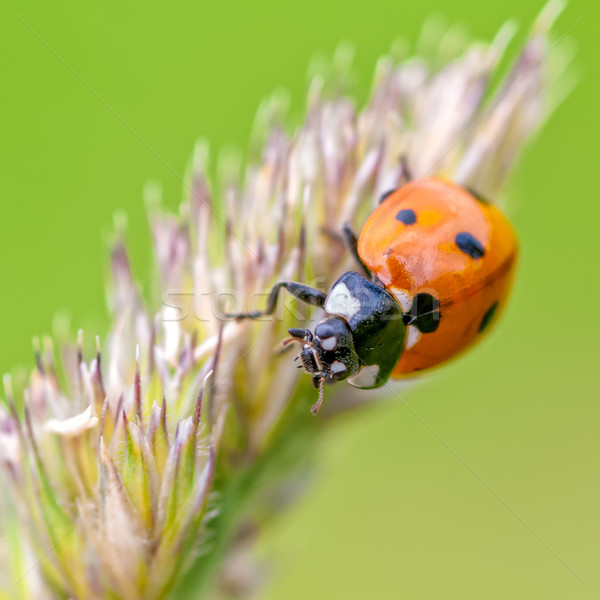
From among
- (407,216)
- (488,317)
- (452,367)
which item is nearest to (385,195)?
(407,216)

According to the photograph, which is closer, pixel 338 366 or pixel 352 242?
pixel 338 366

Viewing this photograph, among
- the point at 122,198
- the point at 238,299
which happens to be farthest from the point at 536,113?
the point at 122,198

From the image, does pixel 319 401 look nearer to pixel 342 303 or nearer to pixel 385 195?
pixel 342 303

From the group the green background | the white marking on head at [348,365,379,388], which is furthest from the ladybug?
the green background

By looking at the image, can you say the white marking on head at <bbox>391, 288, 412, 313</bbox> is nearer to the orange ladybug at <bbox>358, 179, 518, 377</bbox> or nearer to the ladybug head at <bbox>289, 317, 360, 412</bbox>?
the orange ladybug at <bbox>358, 179, 518, 377</bbox>

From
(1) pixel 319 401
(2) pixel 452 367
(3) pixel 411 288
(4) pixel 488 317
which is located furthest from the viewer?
(2) pixel 452 367

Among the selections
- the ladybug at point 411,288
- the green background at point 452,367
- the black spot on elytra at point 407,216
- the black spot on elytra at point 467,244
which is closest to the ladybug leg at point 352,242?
the ladybug at point 411,288

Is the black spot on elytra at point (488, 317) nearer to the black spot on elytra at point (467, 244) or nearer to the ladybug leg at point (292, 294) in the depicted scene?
the black spot on elytra at point (467, 244)

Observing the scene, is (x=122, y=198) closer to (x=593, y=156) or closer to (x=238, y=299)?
(x=238, y=299)
